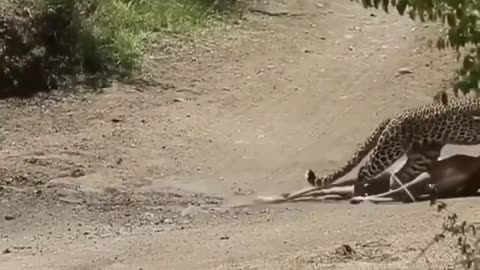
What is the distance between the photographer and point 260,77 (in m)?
→ 12.6

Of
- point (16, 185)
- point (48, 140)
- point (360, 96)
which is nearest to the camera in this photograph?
point (16, 185)

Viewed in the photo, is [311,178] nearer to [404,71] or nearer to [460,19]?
[404,71]

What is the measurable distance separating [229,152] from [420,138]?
1801 millimetres

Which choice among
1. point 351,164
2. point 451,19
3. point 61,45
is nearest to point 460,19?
point 451,19

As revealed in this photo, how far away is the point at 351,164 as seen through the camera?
31.4 feet

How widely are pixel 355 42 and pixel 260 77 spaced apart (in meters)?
1.47

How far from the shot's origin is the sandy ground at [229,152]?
24.4 feet

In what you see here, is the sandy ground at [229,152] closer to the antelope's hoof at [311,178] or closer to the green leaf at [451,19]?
the antelope's hoof at [311,178]

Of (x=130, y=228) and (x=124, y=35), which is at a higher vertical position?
(x=124, y=35)

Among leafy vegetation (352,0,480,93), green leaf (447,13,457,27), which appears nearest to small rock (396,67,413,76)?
leafy vegetation (352,0,480,93)

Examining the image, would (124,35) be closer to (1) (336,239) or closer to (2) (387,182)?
(2) (387,182)

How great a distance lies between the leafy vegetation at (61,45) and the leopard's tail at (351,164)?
11.4 ft

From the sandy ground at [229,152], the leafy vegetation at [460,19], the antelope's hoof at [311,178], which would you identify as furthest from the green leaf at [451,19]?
the antelope's hoof at [311,178]

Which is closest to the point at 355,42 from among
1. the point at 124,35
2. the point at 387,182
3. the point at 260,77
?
the point at 260,77
